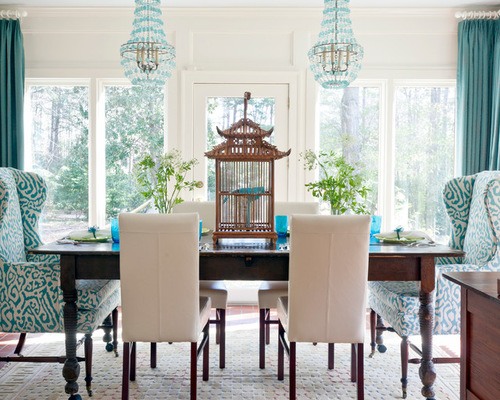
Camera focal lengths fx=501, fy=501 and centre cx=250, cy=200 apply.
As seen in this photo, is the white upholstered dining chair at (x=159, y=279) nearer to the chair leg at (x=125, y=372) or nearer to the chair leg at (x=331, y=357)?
the chair leg at (x=125, y=372)

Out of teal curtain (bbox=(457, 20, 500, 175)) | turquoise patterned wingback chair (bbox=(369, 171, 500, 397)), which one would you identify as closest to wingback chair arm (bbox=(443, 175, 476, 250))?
turquoise patterned wingback chair (bbox=(369, 171, 500, 397))

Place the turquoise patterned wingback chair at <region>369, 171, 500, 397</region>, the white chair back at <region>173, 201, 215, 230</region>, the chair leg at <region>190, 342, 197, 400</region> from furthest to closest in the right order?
1. the white chair back at <region>173, 201, 215, 230</region>
2. the turquoise patterned wingback chair at <region>369, 171, 500, 397</region>
3. the chair leg at <region>190, 342, 197, 400</region>

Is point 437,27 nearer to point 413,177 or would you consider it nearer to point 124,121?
point 413,177

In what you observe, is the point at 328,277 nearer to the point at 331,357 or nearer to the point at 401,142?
the point at 331,357

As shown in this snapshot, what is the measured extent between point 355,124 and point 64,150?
2.77 meters

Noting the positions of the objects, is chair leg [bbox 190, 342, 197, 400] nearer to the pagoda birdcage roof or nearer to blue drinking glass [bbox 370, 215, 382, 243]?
the pagoda birdcage roof

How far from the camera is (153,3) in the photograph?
3000mm

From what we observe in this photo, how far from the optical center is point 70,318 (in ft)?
8.32

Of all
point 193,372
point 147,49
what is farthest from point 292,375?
point 147,49

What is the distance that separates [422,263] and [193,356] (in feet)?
4.00

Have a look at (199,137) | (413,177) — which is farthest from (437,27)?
(199,137)

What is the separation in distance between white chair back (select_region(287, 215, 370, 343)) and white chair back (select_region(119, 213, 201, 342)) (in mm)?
475

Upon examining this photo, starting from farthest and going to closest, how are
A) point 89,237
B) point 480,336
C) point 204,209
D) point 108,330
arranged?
point 204,209 < point 108,330 < point 89,237 < point 480,336

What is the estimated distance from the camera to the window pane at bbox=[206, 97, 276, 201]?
15.2 feet
